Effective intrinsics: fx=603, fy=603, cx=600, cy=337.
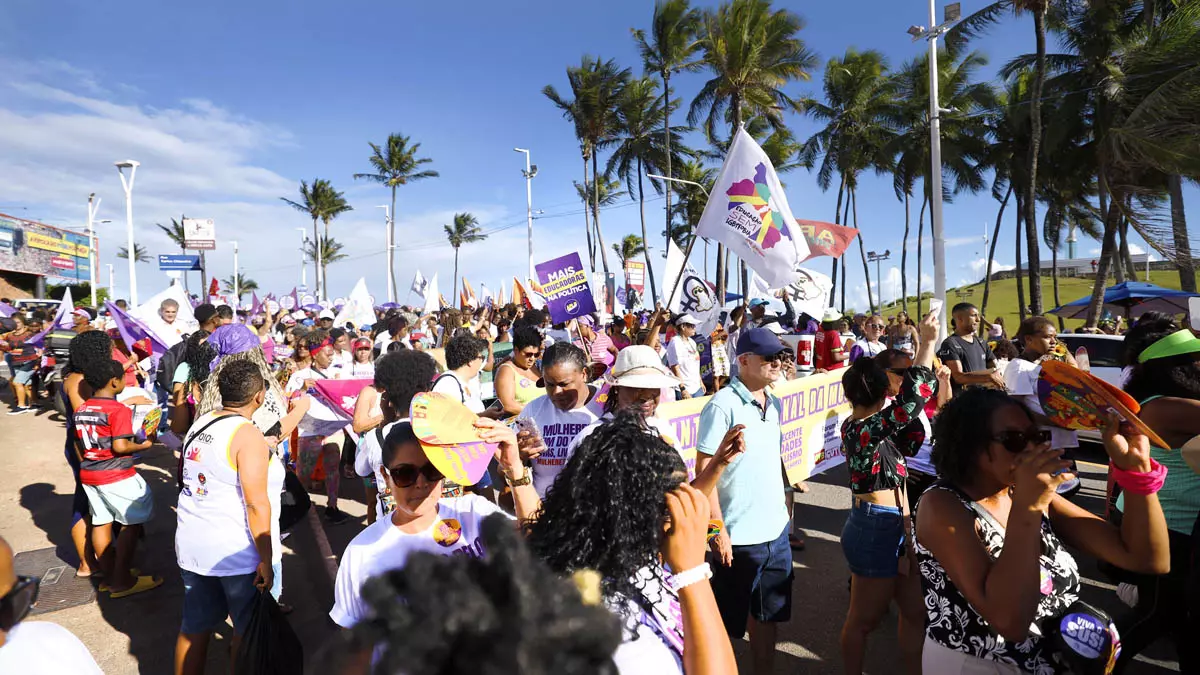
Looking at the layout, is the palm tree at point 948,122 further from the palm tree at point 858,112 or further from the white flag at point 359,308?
the white flag at point 359,308

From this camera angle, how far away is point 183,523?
9.50 feet

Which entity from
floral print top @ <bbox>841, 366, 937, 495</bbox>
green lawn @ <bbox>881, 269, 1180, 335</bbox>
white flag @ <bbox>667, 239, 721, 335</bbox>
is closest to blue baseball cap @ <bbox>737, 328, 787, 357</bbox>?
floral print top @ <bbox>841, 366, 937, 495</bbox>

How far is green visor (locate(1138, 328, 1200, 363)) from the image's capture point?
9.11 feet

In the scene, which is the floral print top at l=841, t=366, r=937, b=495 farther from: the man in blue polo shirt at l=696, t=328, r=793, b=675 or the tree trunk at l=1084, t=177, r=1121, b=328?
the tree trunk at l=1084, t=177, r=1121, b=328

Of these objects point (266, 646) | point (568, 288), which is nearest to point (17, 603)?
point (266, 646)

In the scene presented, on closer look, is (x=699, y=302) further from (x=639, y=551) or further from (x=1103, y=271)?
(x=1103, y=271)

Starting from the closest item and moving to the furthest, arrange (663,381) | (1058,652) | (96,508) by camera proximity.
Answer: 1. (1058,652)
2. (663,381)
3. (96,508)

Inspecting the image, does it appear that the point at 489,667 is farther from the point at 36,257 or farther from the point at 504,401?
the point at 36,257

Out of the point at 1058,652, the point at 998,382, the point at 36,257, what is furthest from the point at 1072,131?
the point at 36,257

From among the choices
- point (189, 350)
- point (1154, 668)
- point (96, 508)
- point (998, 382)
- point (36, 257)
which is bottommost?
point (1154, 668)

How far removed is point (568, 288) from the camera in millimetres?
8922

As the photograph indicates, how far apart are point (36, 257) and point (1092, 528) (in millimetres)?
63665

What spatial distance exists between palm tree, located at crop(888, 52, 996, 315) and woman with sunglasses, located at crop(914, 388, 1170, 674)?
32448 mm

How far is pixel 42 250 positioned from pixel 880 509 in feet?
209
